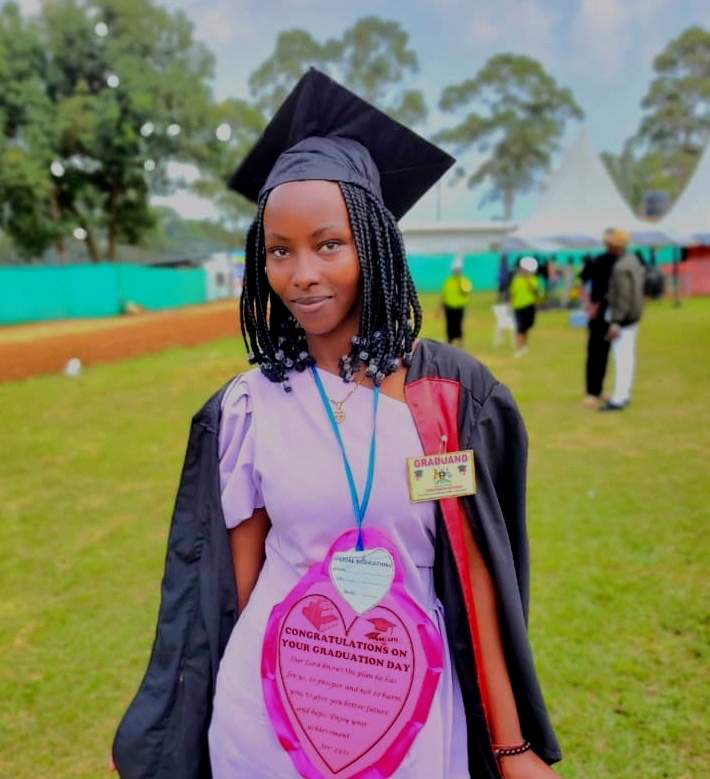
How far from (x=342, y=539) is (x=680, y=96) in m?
56.8

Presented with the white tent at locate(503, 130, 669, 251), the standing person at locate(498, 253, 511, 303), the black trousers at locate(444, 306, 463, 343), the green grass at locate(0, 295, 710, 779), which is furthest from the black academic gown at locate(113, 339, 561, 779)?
the standing person at locate(498, 253, 511, 303)

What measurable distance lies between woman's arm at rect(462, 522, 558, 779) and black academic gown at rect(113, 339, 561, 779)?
0.7 inches

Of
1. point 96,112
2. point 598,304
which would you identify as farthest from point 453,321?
point 96,112

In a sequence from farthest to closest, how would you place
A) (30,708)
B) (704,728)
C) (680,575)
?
(680,575) < (30,708) < (704,728)

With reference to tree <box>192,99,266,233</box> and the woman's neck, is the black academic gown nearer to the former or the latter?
the woman's neck

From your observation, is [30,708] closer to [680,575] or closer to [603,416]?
[680,575]

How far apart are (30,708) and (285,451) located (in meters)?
2.42

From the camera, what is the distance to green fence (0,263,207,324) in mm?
24172

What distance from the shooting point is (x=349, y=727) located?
4.53 feet

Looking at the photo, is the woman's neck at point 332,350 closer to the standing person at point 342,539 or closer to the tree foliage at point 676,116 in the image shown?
the standing person at point 342,539

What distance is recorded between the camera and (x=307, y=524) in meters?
1.45

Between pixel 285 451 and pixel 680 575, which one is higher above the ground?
pixel 285 451

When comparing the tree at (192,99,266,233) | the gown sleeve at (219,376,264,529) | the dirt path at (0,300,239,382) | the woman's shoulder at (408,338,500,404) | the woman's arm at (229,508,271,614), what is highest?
the tree at (192,99,266,233)

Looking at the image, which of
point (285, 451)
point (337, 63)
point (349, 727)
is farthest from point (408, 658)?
point (337, 63)
